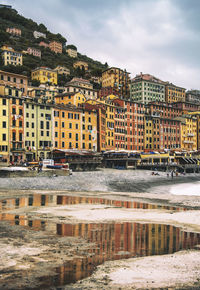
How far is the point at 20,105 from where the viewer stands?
78562mm

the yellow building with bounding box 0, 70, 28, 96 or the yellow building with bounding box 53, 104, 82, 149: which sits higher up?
the yellow building with bounding box 0, 70, 28, 96

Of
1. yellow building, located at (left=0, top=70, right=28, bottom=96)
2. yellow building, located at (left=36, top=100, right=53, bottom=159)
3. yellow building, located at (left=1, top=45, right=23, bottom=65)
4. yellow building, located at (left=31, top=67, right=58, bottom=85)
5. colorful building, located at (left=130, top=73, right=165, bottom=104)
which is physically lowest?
yellow building, located at (left=36, top=100, right=53, bottom=159)

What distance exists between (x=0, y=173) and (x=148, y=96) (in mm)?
129408

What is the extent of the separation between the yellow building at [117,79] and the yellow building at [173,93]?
78.2ft

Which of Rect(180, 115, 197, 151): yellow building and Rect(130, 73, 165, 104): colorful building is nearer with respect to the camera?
Rect(180, 115, 197, 151): yellow building

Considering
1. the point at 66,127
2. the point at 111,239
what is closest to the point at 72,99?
the point at 66,127

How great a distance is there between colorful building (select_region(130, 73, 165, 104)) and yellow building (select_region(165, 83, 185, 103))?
4.23 m

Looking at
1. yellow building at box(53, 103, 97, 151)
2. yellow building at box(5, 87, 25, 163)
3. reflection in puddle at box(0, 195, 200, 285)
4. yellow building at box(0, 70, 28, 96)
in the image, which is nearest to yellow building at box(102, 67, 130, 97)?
yellow building at box(0, 70, 28, 96)

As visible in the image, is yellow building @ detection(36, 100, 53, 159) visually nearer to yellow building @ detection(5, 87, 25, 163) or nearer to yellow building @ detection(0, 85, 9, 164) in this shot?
yellow building @ detection(5, 87, 25, 163)

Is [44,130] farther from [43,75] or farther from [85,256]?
[43,75]

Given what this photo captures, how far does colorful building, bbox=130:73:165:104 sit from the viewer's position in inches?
6791

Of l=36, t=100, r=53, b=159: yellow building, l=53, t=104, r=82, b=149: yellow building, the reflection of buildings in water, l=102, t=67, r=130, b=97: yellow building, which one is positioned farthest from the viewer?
l=102, t=67, r=130, b=97: yellow building

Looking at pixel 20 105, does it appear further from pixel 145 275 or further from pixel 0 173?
pixel 145 275

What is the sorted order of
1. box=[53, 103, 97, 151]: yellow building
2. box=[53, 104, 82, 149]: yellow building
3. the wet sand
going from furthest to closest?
box=[53, 103, 97, 151]: yellow building, box=[53, 104, 82, 149]: yellow building, the wet sand
